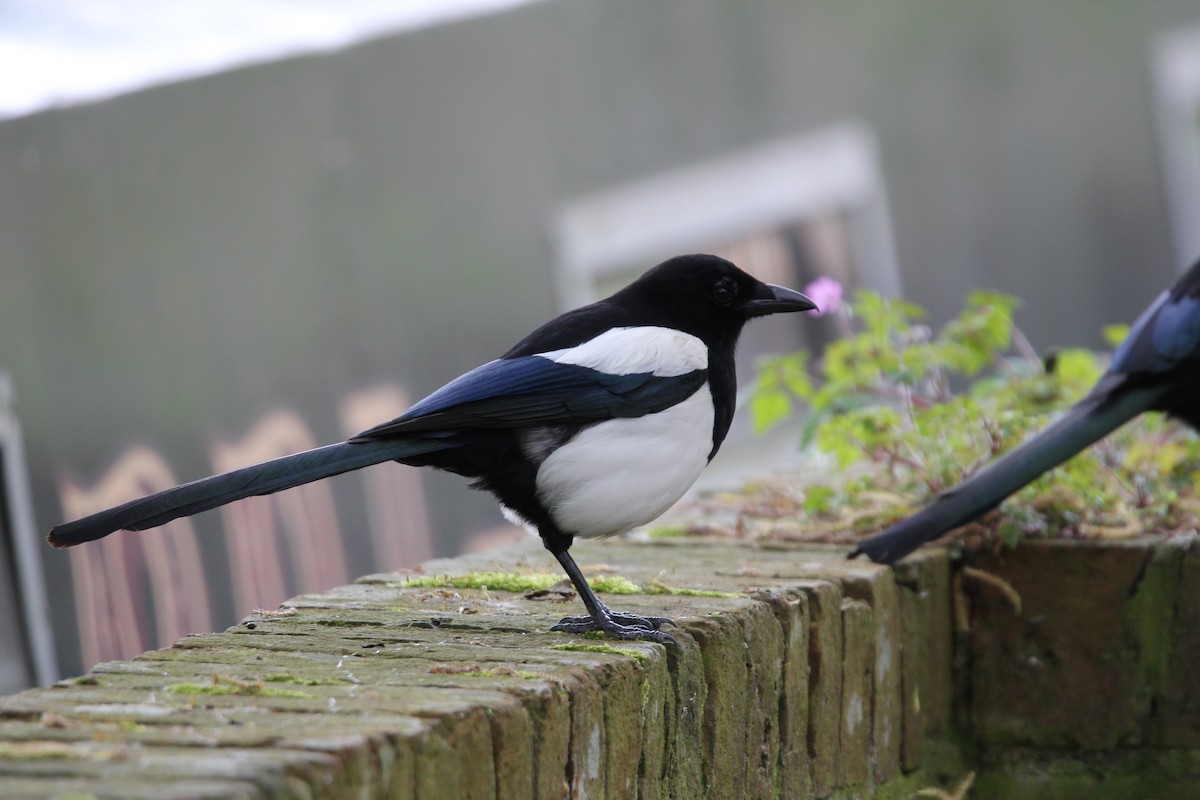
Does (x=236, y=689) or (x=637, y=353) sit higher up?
(x=637, y=353)

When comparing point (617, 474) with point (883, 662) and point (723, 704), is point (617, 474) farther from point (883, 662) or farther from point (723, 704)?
point (883, 662)

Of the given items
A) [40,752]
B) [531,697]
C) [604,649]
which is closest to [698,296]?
[604,649]

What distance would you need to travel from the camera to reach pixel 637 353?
2.44 metres

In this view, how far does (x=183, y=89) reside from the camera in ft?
14.8

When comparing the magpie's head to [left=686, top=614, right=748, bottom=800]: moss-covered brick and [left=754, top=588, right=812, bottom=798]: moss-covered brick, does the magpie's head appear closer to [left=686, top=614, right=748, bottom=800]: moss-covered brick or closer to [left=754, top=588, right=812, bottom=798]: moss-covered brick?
[left=754, top=588, right=812, bottom=798]: moss-covered brick

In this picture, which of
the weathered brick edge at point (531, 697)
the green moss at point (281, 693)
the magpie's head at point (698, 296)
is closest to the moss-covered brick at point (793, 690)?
the weathered brick edge at point (531, 697)

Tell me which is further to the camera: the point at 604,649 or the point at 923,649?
the point at 923,649

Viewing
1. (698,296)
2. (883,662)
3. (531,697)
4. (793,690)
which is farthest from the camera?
(698,296)

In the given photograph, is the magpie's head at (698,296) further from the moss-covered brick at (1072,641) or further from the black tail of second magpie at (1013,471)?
the moss-covered brick at (1072,641)

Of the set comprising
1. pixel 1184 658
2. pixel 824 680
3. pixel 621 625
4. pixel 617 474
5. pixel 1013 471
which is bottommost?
pixel 1184 658

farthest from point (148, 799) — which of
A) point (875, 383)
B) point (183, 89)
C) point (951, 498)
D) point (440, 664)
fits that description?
point (183, 89)

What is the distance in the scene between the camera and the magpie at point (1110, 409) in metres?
2.36

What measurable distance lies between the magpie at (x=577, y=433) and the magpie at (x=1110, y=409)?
0.37 metres

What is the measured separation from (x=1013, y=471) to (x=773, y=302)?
55 cm
